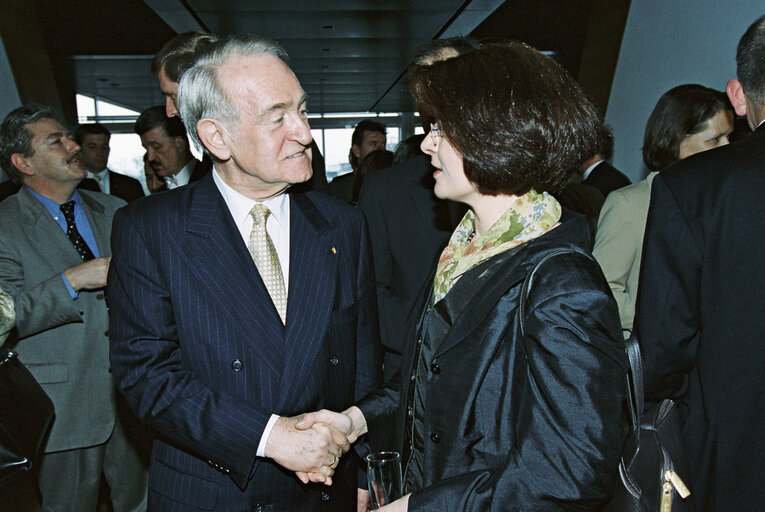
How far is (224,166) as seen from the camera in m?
1.69

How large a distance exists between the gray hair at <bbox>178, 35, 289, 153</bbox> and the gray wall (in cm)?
344

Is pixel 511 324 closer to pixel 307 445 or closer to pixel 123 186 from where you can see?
pixel 307 445

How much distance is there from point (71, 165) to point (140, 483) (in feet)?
5.38

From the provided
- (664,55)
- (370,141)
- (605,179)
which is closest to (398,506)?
(605,179)

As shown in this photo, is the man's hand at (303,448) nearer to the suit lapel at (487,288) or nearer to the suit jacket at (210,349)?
the suit jacket at (210,349)

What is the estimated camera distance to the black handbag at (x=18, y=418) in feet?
5.17

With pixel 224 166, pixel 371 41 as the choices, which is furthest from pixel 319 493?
pixel 371 41

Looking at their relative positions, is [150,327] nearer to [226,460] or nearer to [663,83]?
[226,460]

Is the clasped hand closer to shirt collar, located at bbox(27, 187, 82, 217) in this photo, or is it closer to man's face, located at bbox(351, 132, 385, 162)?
shirt collar, located at bbox(27, 187, 82, 217)

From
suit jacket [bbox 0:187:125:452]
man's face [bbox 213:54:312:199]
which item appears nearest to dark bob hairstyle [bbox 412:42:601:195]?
man's face [bbox 213:54:312:199]

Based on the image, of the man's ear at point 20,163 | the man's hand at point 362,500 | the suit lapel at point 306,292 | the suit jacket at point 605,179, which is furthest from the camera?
the suit jacket at point 605,179

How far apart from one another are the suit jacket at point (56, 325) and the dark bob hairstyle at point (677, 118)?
8.39 ft

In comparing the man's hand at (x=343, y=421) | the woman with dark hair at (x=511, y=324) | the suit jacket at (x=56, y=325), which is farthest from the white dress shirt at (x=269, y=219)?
the suit jacket at (x=56, y=325)

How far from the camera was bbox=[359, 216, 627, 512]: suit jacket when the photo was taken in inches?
42.3
